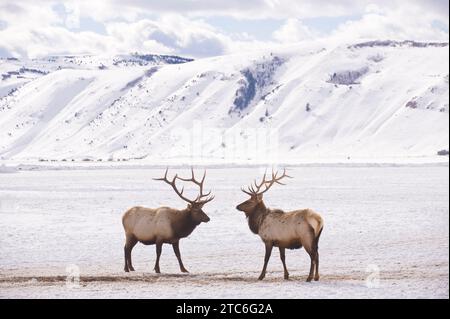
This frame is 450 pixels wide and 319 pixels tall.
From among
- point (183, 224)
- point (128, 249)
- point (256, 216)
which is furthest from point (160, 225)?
point (256, 216)

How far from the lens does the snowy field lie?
1275 cm

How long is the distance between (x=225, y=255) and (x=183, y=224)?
10.9 ft

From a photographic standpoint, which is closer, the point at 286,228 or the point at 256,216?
the point at 286,228

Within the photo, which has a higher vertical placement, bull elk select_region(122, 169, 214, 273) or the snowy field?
bull elk select_region(122, 169, 214, 273)

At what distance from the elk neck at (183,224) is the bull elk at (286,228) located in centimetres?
120

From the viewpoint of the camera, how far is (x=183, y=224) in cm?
1565

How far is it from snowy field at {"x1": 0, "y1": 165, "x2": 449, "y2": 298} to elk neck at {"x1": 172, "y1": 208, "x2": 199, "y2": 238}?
2.83 ft

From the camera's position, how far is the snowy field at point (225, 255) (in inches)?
502

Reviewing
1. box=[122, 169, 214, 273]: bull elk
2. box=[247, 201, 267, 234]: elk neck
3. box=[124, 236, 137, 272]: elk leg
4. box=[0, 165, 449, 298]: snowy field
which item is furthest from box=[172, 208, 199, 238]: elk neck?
box=[247, 201, 267, 234]: elk neck

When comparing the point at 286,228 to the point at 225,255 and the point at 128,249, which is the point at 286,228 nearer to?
the point at 128,249

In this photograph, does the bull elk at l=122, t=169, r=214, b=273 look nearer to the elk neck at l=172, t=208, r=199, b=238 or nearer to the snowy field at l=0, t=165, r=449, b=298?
the elk neck at l=172, t=208, r=199, b=238

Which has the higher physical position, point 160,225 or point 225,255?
point 160,225

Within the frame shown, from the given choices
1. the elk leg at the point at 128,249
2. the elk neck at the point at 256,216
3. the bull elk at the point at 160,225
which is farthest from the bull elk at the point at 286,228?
the elk leg at the point at 128,249
